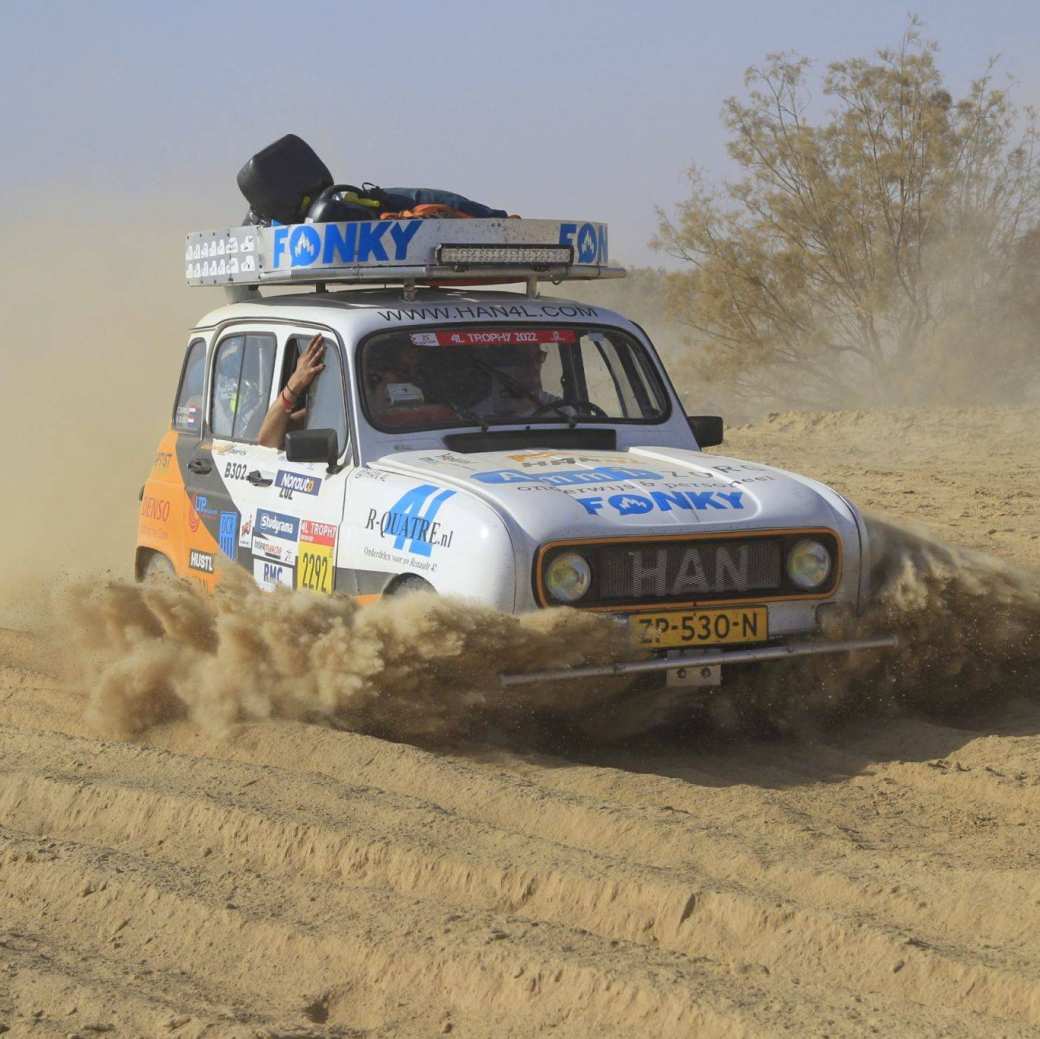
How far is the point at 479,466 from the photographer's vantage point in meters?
6.80

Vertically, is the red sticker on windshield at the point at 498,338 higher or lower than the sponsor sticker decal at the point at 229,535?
higher

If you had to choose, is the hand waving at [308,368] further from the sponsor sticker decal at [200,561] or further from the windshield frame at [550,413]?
the sponsor sticker decal at [200,561]

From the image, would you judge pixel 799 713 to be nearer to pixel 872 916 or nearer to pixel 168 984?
pixel 872 916

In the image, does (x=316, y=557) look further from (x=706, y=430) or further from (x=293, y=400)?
(x=706, y=430)

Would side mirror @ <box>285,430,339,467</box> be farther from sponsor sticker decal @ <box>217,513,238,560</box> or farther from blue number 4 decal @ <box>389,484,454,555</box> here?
sponsor sticker decal @ <box>217,513,238,560</box>

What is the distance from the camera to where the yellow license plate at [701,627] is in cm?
628

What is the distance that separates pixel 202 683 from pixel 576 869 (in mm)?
2416

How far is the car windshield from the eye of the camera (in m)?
7.41

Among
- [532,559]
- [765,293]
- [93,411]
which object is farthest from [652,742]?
[765,293]

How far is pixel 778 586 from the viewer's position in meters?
6.54

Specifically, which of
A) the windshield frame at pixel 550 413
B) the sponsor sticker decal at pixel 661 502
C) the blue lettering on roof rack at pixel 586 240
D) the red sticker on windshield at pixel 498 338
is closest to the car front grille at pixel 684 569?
the sponsor sticker decal at pixel 661 502

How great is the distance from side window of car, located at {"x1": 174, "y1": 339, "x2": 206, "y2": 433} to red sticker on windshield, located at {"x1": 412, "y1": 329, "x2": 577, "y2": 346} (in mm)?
1528

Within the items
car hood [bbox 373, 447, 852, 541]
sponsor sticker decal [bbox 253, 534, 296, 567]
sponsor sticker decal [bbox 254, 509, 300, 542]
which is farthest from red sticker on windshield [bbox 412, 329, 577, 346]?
sponsor sticker decal [bbox 253, 534, 296, 567]

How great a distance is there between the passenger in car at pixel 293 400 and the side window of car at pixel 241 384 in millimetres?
221
